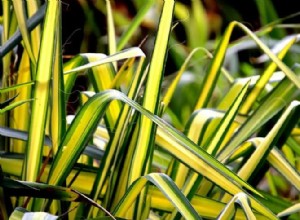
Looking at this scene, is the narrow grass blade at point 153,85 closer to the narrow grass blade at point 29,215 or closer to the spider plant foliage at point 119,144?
the spider plant foliage at point 119,144

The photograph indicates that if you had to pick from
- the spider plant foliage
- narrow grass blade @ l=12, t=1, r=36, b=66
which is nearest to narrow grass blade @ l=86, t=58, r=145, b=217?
the spider plant foliage

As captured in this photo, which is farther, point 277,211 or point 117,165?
point 277,211

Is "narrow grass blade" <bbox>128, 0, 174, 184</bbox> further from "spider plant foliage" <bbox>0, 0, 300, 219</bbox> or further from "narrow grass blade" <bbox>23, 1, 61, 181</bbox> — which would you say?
"narrow grass blade" <bbox>23, 1, 61, 181</bbox>

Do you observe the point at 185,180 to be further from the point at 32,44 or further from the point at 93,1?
the point at 93,1

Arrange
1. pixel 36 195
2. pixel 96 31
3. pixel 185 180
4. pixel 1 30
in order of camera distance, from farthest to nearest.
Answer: pixel 96 31, pixel 1 30, pixel 185 180, pixel 36 195

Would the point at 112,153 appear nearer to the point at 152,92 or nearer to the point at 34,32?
the point at 152,92

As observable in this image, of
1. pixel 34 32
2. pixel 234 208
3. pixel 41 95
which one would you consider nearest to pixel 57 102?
pixel 41 95

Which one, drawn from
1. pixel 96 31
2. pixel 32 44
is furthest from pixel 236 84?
pixel 96 31
